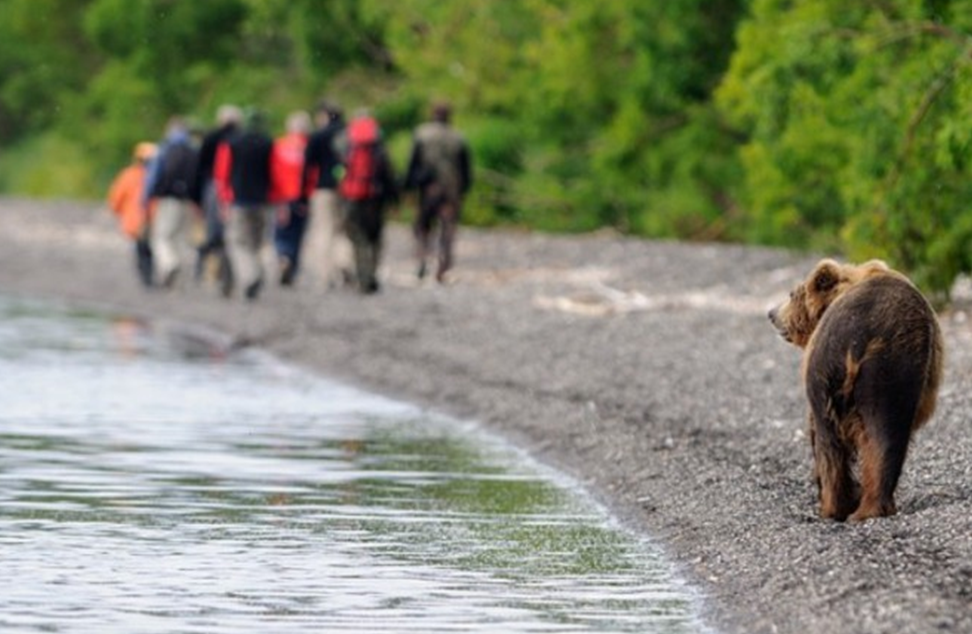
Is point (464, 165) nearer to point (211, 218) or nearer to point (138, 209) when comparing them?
point (211, 218)

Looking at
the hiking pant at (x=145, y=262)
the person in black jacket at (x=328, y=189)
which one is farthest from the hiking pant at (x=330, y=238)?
the hiking pant at (x=145, y=262)

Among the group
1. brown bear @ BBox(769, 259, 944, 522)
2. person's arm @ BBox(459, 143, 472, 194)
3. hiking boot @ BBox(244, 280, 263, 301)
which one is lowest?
hiking boot @ BBox(244, 280, 263, 301)

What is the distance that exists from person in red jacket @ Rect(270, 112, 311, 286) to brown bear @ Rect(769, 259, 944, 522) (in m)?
21.2

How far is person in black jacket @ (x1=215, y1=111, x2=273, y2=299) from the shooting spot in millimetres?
33344

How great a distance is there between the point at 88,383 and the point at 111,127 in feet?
157

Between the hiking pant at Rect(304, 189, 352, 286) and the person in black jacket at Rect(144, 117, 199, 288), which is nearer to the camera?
the hiking pant at Rect(304, 189, 352, 286)

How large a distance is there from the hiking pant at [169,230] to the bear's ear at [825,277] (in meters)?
22.8

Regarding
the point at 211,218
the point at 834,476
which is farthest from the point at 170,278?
the point at 834,476

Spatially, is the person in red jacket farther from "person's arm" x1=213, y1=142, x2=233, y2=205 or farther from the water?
the water

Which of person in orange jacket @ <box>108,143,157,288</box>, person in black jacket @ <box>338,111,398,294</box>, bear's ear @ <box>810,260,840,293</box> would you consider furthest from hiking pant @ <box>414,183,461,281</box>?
bear's ear @ <box>810,260,840,293</box>

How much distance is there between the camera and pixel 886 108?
2631cm

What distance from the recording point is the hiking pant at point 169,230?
35719 millimetres

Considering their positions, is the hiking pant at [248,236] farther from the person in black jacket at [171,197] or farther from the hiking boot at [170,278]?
the hiking boot at [170,278]

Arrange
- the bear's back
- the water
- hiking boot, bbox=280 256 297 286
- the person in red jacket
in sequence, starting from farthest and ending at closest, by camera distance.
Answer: hiking boot, bbox=280 256 297 286 → the person in red jacket → the bear's back → the water
